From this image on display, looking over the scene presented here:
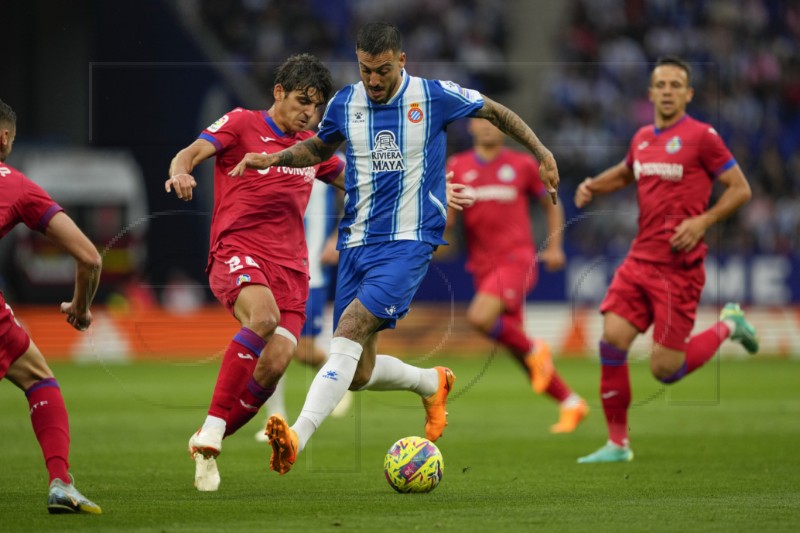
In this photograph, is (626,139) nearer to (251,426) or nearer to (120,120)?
(120,120)

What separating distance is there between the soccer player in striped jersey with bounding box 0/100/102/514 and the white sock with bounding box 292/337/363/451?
1.28 m

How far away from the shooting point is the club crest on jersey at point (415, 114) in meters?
7.38

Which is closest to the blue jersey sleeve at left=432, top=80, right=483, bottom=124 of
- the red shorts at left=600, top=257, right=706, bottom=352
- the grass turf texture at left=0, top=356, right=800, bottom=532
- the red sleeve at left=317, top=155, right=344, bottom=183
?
the red sleeve at left=317, top=155, right=344, bottom=183

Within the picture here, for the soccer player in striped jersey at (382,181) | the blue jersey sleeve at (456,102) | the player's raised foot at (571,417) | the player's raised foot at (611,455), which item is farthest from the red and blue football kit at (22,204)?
the player's raised foot at (571,417)

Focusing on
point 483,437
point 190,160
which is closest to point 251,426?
point 483,437

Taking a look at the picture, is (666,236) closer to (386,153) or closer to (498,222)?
(386,153)

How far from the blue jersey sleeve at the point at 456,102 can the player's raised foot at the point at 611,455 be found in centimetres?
288

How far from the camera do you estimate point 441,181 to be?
7547 millimetres

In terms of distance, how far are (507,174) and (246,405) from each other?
5.74 metres

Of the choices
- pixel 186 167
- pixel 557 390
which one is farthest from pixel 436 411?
pixel 557 390

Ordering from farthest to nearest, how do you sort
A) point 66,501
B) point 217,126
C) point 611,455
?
point 611,455
point 217,126
point 66,501

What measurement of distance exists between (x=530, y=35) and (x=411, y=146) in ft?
65.6

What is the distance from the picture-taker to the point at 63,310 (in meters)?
6.65

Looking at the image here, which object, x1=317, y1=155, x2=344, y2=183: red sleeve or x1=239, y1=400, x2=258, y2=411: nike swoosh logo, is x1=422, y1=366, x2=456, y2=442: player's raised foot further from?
x1=317, y1=155, x2=344, y2=183: red sleeve
